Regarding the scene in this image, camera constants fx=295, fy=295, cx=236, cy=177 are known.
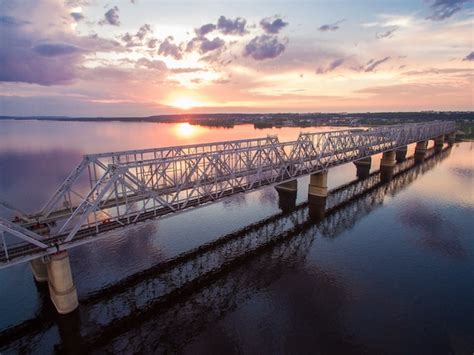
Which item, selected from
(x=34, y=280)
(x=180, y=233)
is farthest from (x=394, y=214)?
(x=34, y=280)

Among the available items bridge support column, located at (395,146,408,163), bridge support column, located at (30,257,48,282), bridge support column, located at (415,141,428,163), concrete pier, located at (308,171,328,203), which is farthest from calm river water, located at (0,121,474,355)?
bridge support column, located at (415,141,428,163)

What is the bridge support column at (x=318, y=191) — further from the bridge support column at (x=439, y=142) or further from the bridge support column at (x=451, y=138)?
the bridge support column at (x=451, y=138)

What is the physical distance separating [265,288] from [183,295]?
905cm

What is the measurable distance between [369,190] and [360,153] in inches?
538

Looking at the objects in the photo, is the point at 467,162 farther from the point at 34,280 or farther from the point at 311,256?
the point at 34,280

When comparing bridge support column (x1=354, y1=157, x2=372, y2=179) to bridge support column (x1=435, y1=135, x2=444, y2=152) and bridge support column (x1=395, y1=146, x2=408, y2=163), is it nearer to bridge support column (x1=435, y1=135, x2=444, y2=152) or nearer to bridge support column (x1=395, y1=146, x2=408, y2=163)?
bridge support column (x1=395, y1=146, x2=408, y2=163)

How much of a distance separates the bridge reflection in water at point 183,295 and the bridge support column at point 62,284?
1014mm

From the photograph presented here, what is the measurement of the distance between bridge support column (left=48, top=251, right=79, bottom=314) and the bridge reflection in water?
3.33ft

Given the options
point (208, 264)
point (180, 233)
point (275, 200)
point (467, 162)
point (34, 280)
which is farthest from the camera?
point (467, 162)

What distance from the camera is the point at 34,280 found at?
32.7 metres

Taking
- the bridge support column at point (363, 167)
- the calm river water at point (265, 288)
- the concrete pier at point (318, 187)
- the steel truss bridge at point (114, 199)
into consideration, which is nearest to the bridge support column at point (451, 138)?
the bridge support column at point (363, 167)

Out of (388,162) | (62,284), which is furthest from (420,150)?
(62,284)

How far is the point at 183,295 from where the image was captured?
105 ft

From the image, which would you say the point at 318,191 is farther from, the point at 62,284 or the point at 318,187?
the point at 62,284
